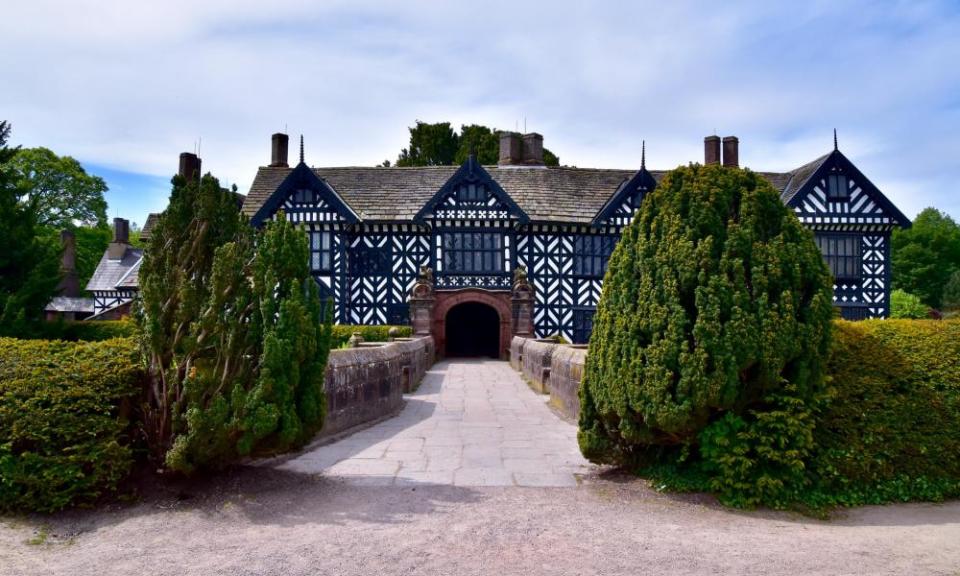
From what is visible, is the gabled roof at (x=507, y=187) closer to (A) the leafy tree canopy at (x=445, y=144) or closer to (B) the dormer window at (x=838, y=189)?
(B) the dormer window at (x=838, y=189)

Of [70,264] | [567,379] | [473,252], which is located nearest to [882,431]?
[567,379]

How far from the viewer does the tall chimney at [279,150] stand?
103 ft

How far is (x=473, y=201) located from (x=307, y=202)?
6248mm

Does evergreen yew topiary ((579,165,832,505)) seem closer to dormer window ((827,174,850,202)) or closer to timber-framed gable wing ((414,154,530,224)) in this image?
timber-framed gable wing ((414,154,530,224))

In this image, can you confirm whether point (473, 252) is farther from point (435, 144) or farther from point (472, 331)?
point (435, 144)

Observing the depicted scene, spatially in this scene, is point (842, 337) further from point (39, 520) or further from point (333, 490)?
point (39, 520)

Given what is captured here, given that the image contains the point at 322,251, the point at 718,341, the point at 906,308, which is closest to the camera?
the point at 718,341

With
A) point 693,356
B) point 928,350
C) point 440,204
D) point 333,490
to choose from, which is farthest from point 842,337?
point 440,204

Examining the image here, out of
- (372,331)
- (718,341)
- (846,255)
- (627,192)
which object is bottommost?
(372,331)

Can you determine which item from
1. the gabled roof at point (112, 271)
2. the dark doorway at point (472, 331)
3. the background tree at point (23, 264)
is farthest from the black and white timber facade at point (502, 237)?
the gabled roof at point (112, 271)

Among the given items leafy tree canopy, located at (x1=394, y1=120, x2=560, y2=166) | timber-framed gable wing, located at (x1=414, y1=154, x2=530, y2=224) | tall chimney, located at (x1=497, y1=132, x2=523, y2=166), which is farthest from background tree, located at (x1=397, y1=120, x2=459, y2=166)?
timber-framed gable wing, located at (x1=414, y1=154, x2=530, y2=224)

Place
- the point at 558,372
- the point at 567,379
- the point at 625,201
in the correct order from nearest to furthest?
the point at 567,379 → the point at 558,372 → the point at 625,201

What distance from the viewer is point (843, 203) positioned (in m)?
25.7

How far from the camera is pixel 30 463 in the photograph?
16.9 feet
